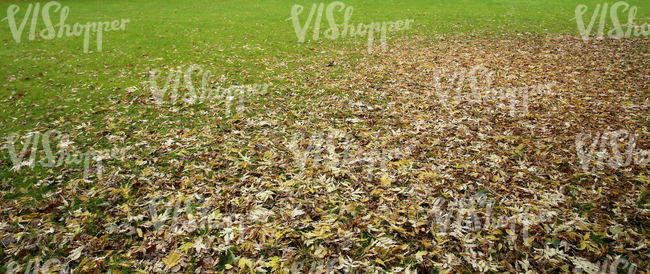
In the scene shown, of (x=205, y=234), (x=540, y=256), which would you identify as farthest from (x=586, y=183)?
(x=205, y=234)

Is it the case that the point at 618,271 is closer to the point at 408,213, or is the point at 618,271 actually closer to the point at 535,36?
the point at 408,213

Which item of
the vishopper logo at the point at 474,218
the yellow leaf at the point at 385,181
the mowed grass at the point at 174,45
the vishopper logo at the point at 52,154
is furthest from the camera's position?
the mowed grass at the point at 174,45

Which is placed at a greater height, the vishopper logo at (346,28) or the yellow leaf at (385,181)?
the vishopper logo at (346,28)

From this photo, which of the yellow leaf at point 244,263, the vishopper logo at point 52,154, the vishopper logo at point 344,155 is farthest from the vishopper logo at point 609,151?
the vishopper logo at point 52,154

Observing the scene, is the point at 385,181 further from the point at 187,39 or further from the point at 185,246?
the point at 187,39

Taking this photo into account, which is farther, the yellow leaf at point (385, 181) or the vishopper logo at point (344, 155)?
the vishopper logo at point (344, 155)

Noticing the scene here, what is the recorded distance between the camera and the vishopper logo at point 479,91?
26.3 feet

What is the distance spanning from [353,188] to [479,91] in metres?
5.92

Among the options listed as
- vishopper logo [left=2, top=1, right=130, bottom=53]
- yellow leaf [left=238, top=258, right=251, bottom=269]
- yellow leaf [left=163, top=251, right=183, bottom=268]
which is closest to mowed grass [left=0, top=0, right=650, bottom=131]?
vishopper logo [left=2, top=1, right=130, bottom=53]

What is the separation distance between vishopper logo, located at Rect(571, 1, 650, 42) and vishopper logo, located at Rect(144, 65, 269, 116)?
16.5m

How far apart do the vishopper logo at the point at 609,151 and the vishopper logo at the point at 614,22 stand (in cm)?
1123

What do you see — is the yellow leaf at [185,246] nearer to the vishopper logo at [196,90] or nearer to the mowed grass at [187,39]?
the vishopper logo at [196,90]

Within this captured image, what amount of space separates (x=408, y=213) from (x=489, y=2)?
26.5 metres

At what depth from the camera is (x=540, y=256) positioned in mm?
3900
